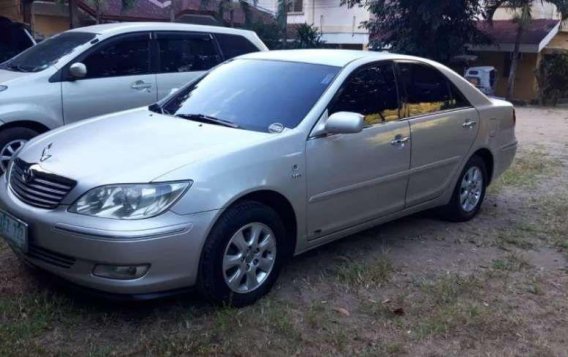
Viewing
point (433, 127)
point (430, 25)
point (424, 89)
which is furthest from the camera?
point (430, 25)

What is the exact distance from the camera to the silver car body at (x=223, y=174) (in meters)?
3.47

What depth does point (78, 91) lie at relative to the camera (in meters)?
6.57

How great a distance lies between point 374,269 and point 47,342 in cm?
227

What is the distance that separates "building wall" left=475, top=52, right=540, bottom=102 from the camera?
2367 centimetres

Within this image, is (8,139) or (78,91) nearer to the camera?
(8,139)

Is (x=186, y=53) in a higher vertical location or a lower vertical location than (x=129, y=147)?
higher

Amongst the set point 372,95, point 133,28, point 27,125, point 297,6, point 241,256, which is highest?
point 297,6

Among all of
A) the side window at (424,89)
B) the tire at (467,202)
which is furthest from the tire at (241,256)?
the tire at (467,202)

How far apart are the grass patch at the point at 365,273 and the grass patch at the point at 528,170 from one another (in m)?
3.18

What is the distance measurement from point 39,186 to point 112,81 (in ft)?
10.9

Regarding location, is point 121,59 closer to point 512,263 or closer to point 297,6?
point 512,263

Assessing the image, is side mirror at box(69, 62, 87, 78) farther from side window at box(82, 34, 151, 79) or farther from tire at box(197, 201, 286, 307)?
tire at box(197, 201, 286, 307)

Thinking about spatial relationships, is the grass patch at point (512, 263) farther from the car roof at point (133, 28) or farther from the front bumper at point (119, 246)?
the car roof at point (133, 28)

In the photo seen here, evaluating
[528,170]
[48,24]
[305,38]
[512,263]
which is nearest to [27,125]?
[512,263]
